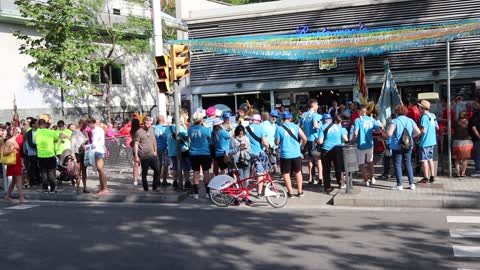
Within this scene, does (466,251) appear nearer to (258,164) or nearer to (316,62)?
(258,164)

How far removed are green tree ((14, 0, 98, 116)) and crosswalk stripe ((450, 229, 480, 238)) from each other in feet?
60.3

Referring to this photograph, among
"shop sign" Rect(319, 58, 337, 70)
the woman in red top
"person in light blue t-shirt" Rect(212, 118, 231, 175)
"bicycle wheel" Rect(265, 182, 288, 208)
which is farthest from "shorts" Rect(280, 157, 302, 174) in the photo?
"shop sign" Rect(319, 58, 337, 70)

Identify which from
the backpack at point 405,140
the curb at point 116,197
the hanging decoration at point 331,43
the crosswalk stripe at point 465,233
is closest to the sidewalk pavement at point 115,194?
the curb at point 116,197

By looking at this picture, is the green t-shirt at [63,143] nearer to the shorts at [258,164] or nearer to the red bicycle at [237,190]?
the red bicycle at [237,190]

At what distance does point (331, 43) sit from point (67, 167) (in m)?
7.49

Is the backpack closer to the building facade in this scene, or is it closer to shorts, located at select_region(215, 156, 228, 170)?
shorts, located at select_region(215, 156, 228, 170)

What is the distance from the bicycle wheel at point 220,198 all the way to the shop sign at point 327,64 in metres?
11.0

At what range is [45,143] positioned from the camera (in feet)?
40.9

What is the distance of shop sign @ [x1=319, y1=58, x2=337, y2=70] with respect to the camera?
20.0 meters

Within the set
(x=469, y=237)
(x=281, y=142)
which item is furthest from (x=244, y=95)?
(x=469, y=237)

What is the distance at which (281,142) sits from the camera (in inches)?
418

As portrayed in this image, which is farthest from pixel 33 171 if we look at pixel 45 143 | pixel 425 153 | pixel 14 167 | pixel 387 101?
pixel 425 153

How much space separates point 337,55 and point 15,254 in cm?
979

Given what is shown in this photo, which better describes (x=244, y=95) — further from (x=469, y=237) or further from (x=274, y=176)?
(x=469, y=237)
